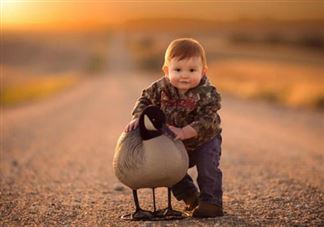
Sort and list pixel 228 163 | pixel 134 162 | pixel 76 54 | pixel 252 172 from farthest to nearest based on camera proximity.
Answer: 1. pixel 76 54
2. pixel 228 163
3. pixel 252 172
4. pixel 134 162

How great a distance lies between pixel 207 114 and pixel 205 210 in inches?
28.9

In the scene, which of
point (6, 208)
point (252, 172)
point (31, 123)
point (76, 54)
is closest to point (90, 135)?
point (31, 123)

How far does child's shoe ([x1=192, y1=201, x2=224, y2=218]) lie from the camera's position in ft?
14.0

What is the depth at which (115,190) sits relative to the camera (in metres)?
5.92

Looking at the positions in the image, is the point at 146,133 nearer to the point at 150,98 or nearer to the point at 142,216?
the point at 150,98

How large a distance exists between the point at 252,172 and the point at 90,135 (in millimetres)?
5401

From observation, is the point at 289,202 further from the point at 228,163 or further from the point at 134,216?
the point at 228,163

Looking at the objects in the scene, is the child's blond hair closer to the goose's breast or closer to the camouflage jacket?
the camouflage jacket

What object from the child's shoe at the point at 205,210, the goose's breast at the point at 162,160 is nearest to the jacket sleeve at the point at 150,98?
the goose's breast at the point at 162,160

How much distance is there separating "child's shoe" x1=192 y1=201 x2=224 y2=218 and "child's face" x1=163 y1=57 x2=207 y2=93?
90cm

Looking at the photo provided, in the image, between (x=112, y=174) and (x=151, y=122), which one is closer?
(x=151, y=122)

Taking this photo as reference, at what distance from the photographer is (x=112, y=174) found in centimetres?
712

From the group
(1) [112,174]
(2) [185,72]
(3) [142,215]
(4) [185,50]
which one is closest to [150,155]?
(3) [142,215]

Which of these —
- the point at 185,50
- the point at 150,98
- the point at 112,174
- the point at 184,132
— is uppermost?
the point at 185,50
